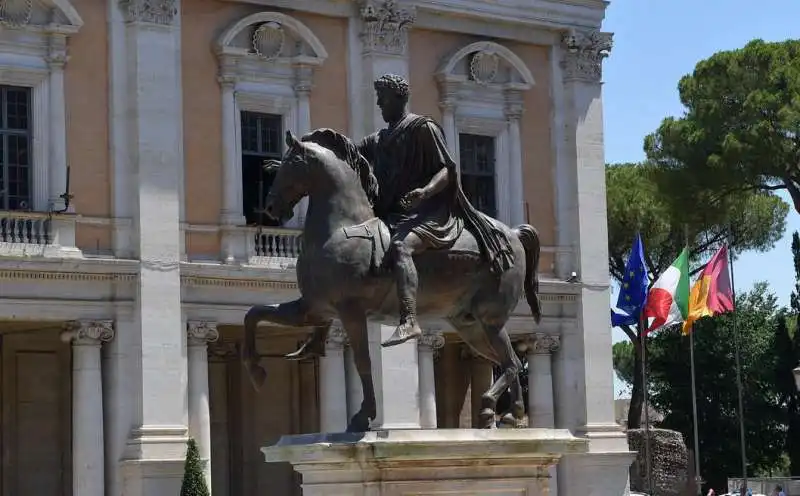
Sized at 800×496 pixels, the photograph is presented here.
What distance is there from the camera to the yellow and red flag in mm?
39719

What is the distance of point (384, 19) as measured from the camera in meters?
34.5

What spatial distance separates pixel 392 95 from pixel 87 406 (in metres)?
16.6

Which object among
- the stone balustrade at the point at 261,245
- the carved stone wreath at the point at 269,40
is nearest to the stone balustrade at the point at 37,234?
the stone balustrade at the point at 261,245

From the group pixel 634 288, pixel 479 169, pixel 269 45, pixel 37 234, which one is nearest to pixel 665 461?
pixel 634 288

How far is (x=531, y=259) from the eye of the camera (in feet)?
52.4

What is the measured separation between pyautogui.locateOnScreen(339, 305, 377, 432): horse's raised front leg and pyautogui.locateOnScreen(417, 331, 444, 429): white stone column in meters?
19.8

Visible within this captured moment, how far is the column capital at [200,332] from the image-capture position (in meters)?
31.9

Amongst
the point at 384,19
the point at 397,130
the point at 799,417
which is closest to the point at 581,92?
the point at 384,19

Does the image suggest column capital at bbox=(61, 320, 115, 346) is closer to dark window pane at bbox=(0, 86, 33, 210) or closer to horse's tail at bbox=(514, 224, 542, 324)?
dark window pane at bbox=(0, 86, 33, 210)

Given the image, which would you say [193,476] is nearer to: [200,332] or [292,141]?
[200,332]

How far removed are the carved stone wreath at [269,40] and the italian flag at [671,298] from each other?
10225 millimetres

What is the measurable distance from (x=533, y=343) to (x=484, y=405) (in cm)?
2138

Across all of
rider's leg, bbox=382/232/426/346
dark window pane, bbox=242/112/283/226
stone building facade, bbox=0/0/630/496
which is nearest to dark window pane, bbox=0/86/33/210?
stone building facade, bbox=0/0/630/496

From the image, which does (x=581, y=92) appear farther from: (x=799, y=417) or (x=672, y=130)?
(x=799, y=417)
